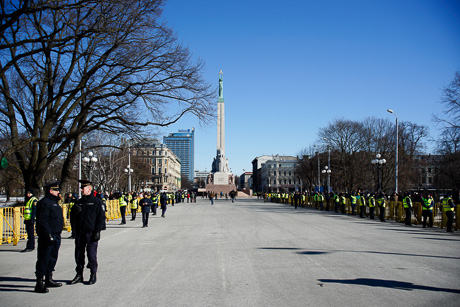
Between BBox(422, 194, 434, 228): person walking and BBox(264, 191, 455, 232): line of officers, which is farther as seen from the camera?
BBox(422, 194, 434, 228): person walking

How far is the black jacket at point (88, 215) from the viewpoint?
7.23m

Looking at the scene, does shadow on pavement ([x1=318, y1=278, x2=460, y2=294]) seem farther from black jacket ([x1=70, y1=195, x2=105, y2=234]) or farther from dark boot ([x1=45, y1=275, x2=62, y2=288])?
dark boot ([x1=45, y1=275, x2=62, y2=288])

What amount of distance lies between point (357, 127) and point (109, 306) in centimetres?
5100

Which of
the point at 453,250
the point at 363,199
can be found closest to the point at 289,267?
the point at 453,250

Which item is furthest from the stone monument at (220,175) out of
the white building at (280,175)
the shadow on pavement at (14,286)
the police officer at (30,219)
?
the shadow on pavement at (14,286)

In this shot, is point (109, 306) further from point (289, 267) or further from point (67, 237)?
point (67, 237)

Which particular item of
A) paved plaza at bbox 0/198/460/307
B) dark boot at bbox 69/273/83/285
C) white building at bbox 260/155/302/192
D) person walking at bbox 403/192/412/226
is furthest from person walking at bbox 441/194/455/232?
white building at bbox 260/155/302/192

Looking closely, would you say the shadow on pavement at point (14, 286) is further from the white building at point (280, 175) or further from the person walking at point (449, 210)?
the white building at point (280, 175)

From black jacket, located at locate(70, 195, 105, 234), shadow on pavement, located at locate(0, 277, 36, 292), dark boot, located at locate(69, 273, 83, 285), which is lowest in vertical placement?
shadow on pavement, located at locate(0, 277, 36, 292)

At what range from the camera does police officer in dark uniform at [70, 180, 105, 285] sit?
284 inches

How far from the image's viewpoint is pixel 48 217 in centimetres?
708

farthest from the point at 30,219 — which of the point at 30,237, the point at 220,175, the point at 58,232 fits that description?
the point at 220,175

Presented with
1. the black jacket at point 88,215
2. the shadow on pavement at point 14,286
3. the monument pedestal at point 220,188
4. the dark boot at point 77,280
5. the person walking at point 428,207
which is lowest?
the monument pedestal at point 220,188

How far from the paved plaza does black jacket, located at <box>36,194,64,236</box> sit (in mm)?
1035
